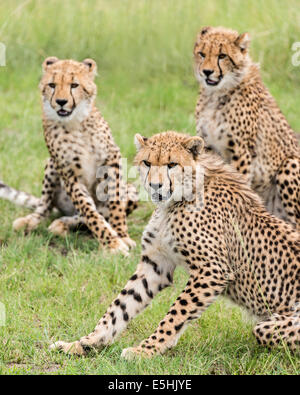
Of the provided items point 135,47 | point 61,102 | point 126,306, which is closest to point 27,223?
point 61,102

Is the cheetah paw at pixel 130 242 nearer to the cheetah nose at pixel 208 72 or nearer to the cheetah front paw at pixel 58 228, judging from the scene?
the cheetah front paw at pixel 58 228

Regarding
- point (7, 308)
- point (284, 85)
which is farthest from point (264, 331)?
point (284, 85)

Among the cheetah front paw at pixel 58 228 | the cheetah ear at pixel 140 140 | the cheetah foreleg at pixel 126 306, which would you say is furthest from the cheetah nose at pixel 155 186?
the cheetah front paw at pixel 58 228

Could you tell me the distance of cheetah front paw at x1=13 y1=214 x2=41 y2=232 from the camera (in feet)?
18.6

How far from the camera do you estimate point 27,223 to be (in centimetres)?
573

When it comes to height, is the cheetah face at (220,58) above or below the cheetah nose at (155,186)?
above

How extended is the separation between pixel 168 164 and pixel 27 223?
2.25m

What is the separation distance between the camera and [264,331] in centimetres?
359

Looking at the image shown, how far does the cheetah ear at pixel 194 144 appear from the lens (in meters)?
3.83

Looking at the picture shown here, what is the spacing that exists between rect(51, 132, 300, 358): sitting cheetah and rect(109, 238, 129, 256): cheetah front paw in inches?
51.4

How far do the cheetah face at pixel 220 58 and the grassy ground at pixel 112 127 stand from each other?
1315mm
